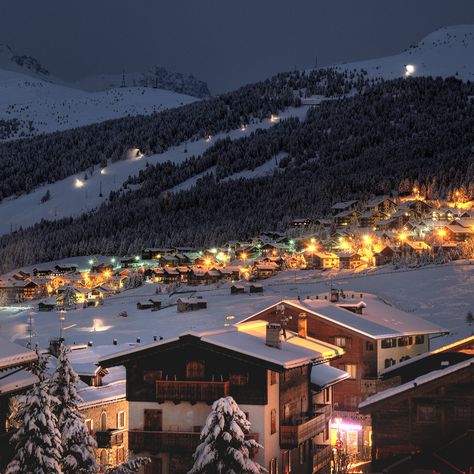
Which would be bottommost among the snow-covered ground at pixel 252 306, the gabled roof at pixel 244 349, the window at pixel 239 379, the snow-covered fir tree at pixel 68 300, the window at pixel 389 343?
the snow-covered fir tree at pixel 68 300

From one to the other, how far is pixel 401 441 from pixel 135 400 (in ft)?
29.3

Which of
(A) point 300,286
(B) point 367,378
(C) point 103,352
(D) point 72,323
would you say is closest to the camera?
(C) point 103,352

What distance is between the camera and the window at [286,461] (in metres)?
35.1

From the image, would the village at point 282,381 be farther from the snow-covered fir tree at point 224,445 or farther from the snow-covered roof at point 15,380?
the snow-covered fir tree at point 224,445

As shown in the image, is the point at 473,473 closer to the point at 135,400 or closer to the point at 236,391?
the point at 236,391

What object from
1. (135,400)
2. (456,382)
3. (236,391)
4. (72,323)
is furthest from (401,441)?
(72,323)

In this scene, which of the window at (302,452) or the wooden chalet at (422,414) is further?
the window at (302,452)

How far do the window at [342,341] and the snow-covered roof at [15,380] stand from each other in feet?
72.1

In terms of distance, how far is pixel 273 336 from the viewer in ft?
122

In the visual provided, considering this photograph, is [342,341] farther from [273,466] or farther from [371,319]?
[273,466]

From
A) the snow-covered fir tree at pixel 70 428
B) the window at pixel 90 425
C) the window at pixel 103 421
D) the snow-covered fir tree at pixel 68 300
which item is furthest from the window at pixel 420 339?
the snow-covered fir tree at pixel 68 300

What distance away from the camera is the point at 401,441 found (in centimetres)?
3180

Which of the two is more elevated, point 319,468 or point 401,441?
point 401,441

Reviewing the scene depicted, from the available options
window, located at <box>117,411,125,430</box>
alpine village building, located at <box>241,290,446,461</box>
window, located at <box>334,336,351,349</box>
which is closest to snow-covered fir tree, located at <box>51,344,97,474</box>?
window, located at <box>117,411,125,430</box>
